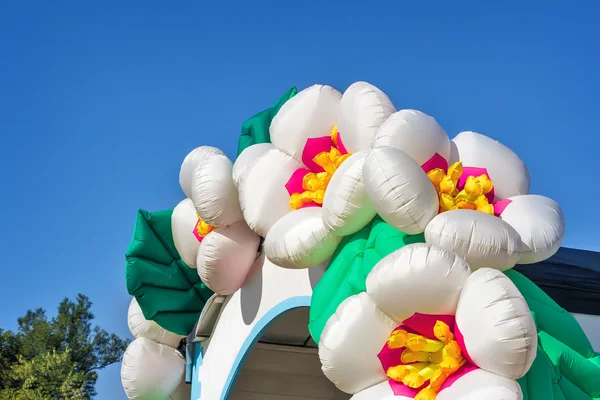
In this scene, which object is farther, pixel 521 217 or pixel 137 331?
pixel 137 331

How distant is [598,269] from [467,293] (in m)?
3.19

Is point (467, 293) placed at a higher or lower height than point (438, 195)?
lower

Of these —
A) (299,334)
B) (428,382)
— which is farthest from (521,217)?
(299,334)

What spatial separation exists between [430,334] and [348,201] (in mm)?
558

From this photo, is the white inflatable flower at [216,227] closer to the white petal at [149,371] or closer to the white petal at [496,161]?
the white petal at [149,371]

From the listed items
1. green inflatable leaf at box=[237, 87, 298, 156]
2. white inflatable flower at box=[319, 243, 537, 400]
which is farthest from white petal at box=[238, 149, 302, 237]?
white inflatable flower at box=[319, 243, 537, 400]

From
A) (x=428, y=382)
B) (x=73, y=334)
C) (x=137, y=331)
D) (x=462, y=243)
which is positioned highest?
(x=73, y=334)

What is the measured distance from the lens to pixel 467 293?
2.25 metres

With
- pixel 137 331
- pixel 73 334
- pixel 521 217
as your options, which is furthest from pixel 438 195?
pixel 73 334

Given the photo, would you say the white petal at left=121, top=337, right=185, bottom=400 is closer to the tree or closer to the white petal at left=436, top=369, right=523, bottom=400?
the white petal at left=436, top=369, right=523, bottom=400

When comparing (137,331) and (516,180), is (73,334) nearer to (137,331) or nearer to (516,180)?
(137,331)

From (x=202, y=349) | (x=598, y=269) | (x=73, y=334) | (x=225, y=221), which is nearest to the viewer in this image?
(x=225, y=221)

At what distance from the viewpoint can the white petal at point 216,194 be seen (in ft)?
12.0

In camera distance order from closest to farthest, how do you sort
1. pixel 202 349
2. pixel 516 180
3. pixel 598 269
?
pixel 516 180
pixel 202 349
pixel 598 269
